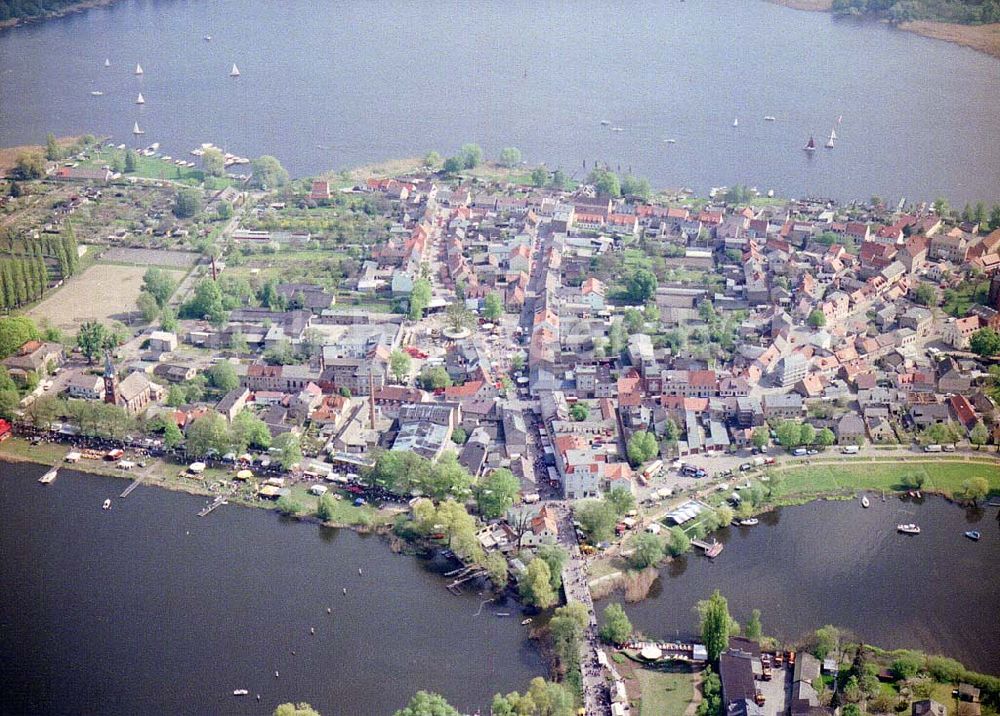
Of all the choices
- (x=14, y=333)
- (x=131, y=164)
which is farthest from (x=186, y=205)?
(x=14, y=333)

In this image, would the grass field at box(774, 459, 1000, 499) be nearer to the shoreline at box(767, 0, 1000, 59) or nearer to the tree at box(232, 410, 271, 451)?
the tree at box(232, 410, 271, 451)

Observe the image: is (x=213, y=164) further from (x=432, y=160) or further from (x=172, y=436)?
(x=172, y=436)

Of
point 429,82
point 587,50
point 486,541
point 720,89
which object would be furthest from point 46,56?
point 486,541

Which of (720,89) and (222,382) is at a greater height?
(720,89)

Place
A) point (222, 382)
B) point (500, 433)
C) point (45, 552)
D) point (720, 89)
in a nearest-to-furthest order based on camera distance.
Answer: point (45, 552) < point (500, 433) < point (222, 382) < point (720, 89)

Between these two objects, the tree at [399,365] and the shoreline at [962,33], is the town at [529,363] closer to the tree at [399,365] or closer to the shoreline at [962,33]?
the tree at [399,365]

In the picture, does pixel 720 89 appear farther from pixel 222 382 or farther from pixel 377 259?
pixel 222 382

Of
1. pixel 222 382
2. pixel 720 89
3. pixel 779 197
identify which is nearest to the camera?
pixel 222 382

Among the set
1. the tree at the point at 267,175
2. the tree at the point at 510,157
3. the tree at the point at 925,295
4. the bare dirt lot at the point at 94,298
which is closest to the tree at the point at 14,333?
the bare dirt lot at the point at 94,298
